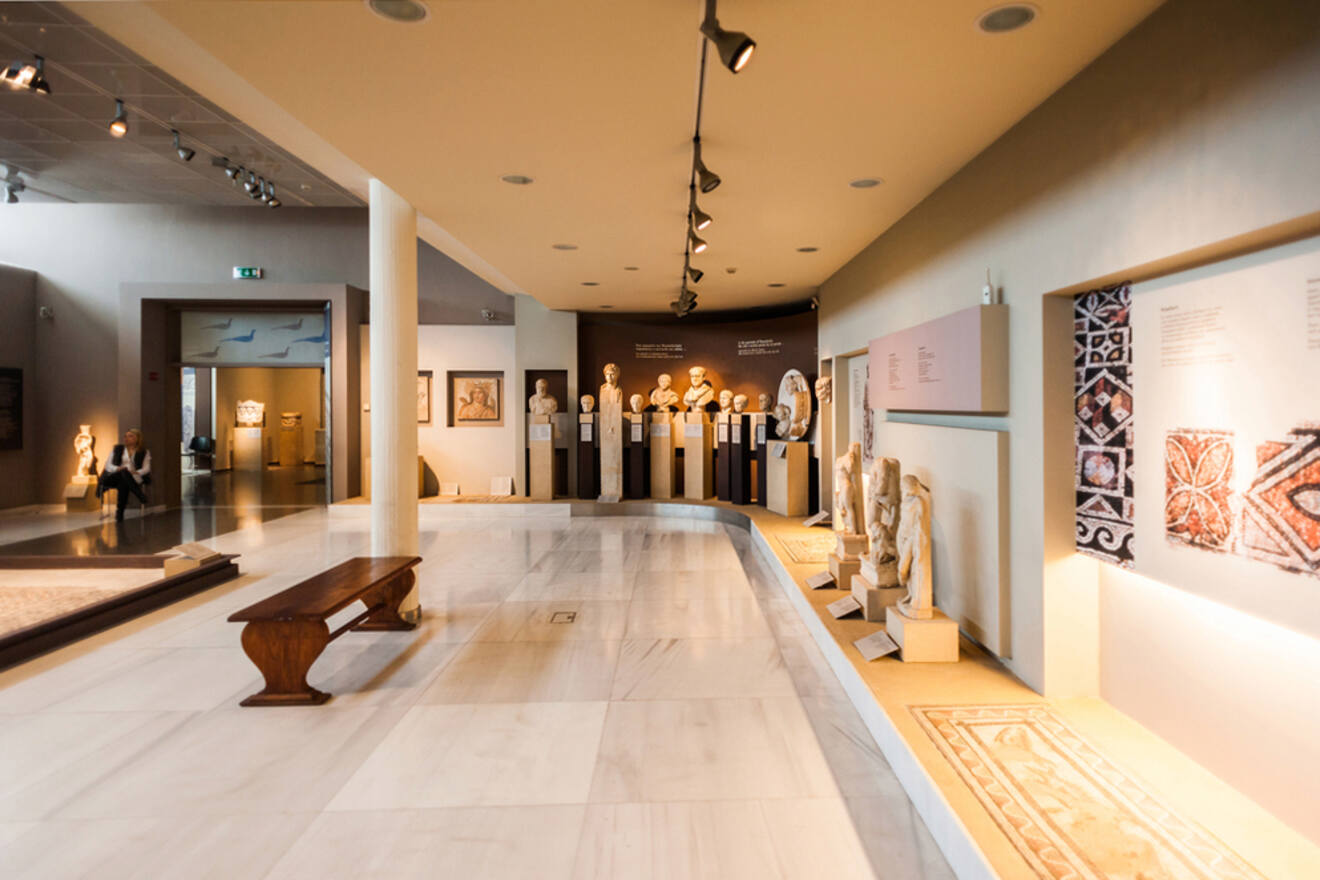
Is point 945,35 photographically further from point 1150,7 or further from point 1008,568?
point 1008,568

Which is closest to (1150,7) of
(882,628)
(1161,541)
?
(1161,541)

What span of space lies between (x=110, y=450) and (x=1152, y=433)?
14.4 meters

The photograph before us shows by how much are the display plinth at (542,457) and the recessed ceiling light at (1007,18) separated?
9056 mm

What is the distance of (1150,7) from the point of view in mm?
2570

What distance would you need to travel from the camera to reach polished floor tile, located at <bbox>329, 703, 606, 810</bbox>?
112 inches

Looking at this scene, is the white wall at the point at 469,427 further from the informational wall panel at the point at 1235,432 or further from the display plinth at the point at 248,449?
the informational wall panel at the point at 1235,432

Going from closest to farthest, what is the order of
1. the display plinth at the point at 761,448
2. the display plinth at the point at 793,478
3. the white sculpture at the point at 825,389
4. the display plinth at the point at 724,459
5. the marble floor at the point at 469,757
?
the marble floor at the point at 469,757 < the white sculpture at the point at 825,389 < the display plinth at the point at 793,478 < the display plinth at the point at 761,448 < the display plinth at the point at 724,459

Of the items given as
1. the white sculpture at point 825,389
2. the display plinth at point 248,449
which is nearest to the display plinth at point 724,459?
the white sculpture at point 825,389

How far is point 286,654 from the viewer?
380 cm

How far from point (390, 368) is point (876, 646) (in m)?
3.87

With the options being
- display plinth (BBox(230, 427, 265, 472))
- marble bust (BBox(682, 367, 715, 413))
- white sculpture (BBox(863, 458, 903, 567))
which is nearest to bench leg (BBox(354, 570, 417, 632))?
white sculpture (BBox(863, 458, 903, 567))

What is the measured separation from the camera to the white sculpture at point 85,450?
11.2 meters

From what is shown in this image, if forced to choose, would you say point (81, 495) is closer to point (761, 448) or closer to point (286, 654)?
point (286, 654)

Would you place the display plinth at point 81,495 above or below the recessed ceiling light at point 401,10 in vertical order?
below
